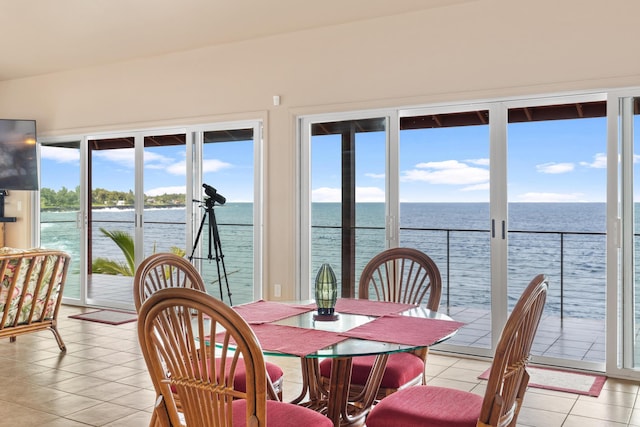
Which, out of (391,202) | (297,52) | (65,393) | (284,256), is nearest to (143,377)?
(65,393)

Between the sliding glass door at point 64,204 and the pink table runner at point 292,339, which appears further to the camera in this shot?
the sliding glass door at point 64,204

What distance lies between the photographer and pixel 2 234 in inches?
292

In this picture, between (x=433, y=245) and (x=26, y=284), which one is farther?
(x=433, y=245)

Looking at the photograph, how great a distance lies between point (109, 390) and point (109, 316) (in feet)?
8.26

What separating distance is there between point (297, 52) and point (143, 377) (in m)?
2.98

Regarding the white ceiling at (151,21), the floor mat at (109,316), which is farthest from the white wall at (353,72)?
the floor mat at (109,316)

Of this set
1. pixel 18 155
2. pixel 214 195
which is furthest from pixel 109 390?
pixel 18 155

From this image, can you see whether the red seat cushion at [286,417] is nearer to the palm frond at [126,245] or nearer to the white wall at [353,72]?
the white wall at [353,72]

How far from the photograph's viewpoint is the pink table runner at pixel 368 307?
8.70 feet

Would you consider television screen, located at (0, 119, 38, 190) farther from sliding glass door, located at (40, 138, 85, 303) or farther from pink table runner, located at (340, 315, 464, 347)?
pink table runner, located at (340, 315, 464, 347)

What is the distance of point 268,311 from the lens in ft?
8.73

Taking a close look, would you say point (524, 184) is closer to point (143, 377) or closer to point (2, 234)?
point (143, 377)

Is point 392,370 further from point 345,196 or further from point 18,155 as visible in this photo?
point 18,155

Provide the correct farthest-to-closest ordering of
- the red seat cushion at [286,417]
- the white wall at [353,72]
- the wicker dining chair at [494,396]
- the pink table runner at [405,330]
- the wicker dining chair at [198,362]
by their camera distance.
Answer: the white wall at [353,72], the pink table runner at [405,330], the red seat cushion at [286,417], the wicker dining chair at [494,396], the wicker dining chair at [198,362]
